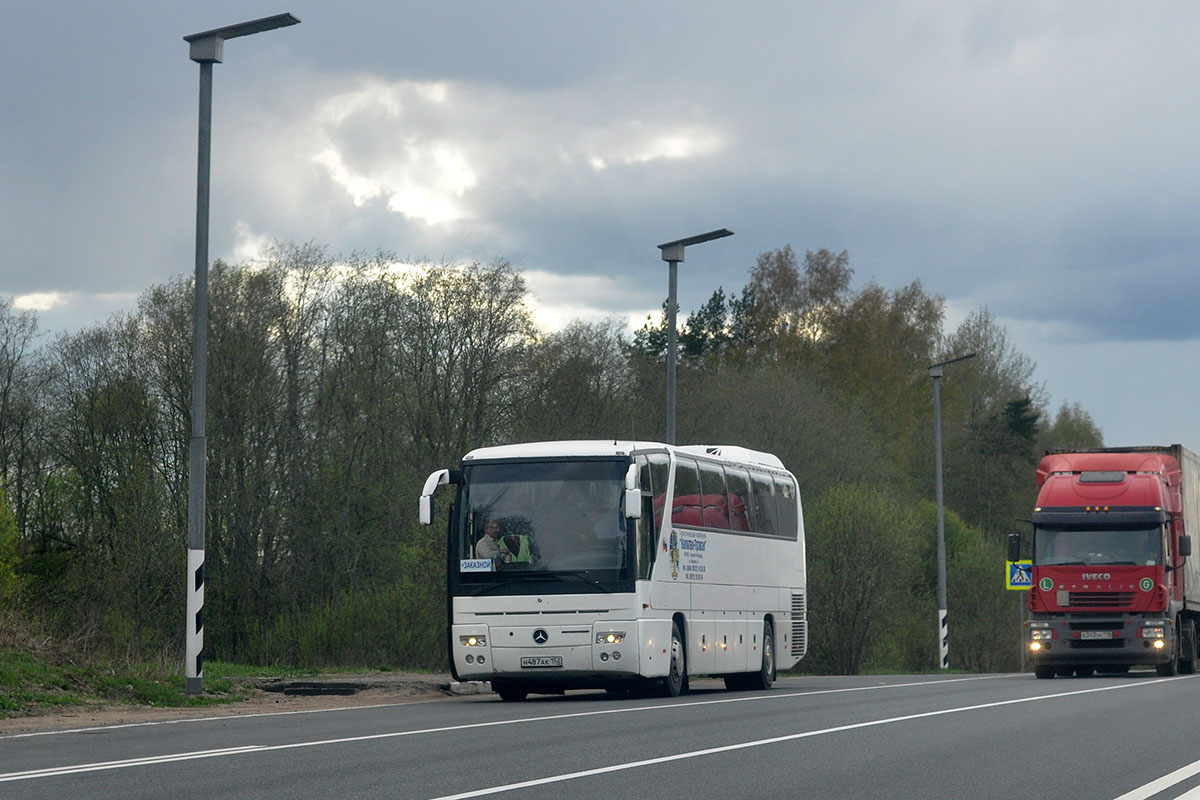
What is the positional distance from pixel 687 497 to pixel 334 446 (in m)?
27.7

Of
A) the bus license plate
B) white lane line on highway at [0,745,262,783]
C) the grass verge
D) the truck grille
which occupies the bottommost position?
white lane line on highway at [0,745,262,783]

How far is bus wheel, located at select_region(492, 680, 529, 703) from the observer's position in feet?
76.6

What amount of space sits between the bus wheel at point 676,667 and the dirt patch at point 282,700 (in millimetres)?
3498

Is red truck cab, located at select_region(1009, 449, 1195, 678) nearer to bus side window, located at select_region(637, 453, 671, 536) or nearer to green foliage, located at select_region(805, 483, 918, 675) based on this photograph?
bus side window, located at select_region(637, 453, 671, 536)

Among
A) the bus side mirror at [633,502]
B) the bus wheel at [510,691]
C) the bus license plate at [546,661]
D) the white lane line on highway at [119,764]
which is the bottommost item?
the bus wheel at [510,691]

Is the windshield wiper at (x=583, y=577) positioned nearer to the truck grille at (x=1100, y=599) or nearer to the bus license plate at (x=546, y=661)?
the bus license plate at (x=546, y=661)

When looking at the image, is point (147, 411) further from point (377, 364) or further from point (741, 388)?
point (741, 388)

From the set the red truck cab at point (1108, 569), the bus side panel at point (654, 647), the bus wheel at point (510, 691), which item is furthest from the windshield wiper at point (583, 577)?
the red truck cab at point (1108, 569)

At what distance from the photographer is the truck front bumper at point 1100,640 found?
31859 millimetres

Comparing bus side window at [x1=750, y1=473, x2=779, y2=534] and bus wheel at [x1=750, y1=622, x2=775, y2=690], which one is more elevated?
bus side window at [x1=750, y1=473, x2=779, y2=534]

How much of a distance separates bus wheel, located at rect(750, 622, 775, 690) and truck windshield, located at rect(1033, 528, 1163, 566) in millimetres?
7458

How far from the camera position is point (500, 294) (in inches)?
2055

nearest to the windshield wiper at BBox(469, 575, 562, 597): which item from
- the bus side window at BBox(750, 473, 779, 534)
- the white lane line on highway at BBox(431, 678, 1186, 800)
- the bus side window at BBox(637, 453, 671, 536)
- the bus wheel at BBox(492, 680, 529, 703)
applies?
the bus side window at BBox(637, 453, 671, 536)

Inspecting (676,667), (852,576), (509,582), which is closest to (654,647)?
(676,667)
